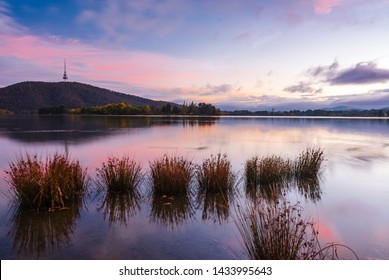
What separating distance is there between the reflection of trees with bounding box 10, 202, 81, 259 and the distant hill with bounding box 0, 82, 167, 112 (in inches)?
5768

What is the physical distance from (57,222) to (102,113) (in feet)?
399

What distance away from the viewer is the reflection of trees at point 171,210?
805cm

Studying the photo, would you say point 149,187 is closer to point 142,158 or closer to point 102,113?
point 142,158

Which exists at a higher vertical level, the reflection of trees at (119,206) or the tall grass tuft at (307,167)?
the tall grass tuft at (307,167)

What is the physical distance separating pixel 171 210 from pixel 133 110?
13022cm

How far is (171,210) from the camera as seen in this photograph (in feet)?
29.0

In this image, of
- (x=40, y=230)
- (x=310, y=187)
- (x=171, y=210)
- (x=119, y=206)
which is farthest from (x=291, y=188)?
(x=40, y=230)

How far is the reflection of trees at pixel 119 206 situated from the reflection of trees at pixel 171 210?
0.52m

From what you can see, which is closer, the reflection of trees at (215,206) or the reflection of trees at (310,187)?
the reflection of trees at (215,206)

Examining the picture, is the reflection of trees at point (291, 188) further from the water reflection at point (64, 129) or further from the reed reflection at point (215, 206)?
the water reflection at point (64, 129)

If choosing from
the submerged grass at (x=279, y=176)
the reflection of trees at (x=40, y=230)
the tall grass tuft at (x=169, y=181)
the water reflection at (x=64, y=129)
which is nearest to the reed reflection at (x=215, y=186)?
the tall grass tuft at (x=169, y=181)
